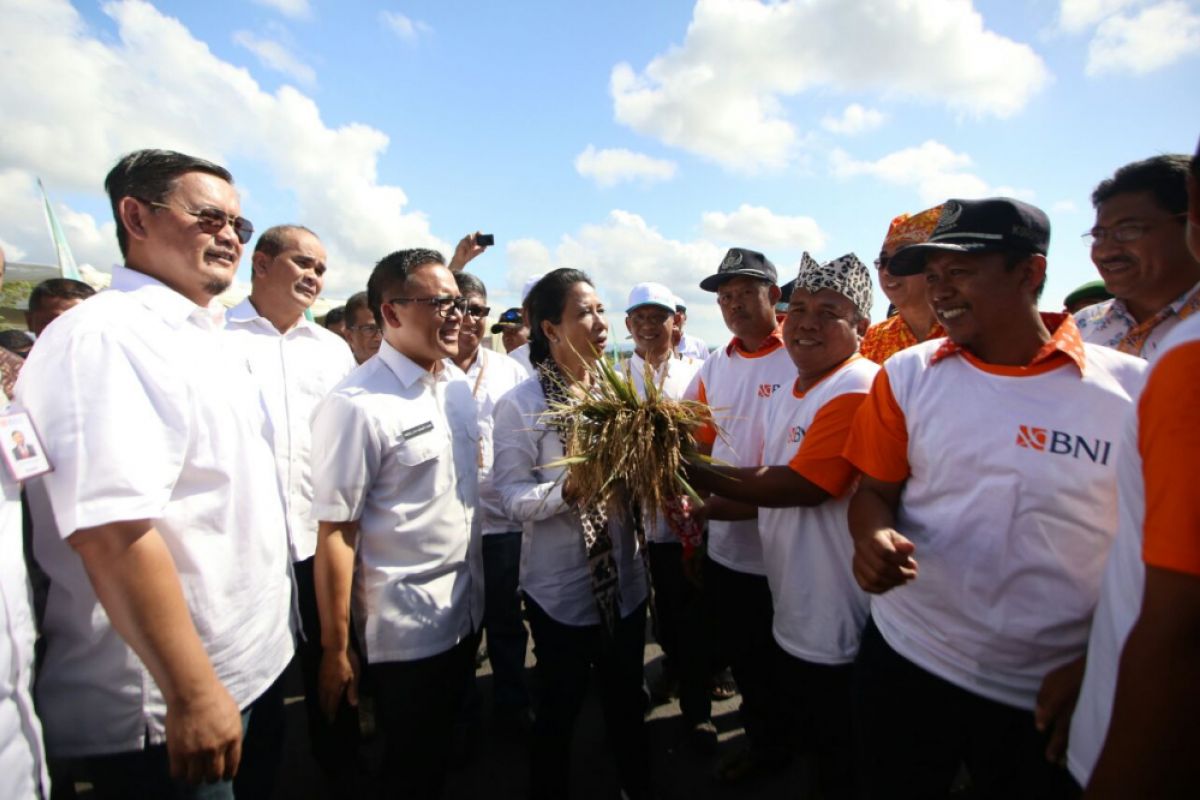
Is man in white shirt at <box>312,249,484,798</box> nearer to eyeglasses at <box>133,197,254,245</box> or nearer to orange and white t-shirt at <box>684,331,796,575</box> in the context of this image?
eyeglasses at <box>133,197,254,245</box>

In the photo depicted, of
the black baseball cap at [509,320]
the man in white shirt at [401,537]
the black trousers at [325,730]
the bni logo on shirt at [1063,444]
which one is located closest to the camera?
the bni logo on shirt at [1063,444]

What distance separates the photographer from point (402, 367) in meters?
2.26

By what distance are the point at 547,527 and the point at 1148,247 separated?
2825 millimetres

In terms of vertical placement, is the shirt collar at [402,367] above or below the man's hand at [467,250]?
below

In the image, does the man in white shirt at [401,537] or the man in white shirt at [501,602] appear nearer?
the man in white shirt at [401,537]

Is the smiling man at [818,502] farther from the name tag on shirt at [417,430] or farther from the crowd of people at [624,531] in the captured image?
the name tag on shirt at [417,430]

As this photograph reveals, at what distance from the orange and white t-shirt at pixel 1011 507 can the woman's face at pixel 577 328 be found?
1.47 metres

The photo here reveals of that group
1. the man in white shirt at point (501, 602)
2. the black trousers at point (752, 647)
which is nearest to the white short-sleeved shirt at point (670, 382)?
the black trousers at point (752, 647)

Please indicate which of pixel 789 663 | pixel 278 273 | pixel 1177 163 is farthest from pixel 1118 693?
pixel 278 273

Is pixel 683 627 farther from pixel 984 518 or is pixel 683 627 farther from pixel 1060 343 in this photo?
pixel 1060 343

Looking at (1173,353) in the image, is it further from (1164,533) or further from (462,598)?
(462,598)

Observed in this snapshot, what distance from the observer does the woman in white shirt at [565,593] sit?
2.22 m

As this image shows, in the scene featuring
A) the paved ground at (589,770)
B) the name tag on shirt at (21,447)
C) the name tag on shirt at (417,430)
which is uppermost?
the name tag on shirt at (21,447)

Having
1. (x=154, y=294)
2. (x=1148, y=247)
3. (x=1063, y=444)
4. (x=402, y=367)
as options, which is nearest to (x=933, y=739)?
(x=1063, y=444)
